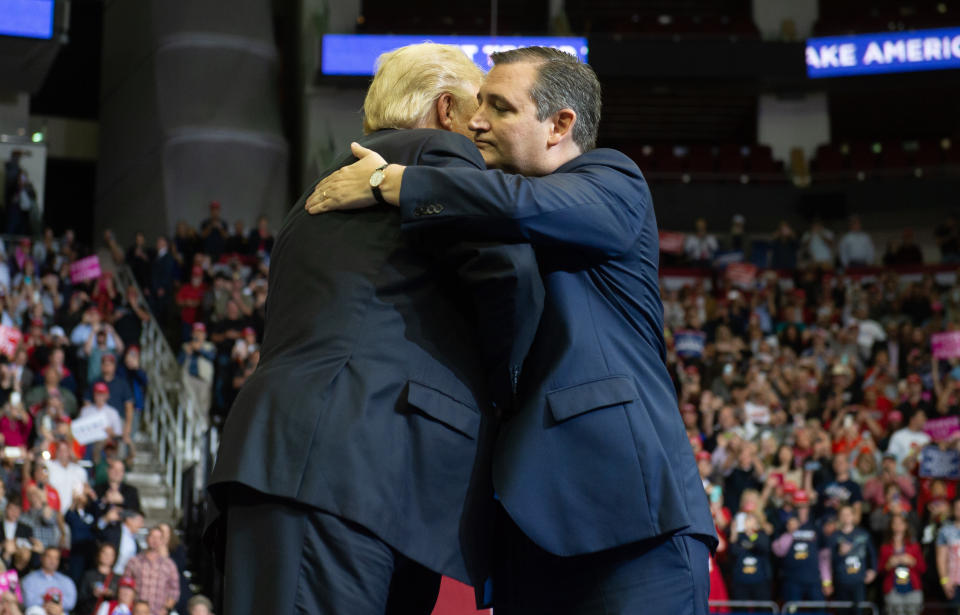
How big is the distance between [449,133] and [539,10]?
2119cm

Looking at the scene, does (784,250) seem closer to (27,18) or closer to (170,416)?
(170,416)

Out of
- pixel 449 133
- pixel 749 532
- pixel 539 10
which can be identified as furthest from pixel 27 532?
pixel 539 10

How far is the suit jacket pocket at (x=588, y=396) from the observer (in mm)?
2570

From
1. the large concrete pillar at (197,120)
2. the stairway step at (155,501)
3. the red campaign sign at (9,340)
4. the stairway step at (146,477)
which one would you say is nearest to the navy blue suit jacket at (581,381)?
the stairway step at (155,501)

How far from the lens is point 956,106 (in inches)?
910

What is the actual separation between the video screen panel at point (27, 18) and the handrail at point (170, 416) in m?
5.00

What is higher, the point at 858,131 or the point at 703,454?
the point at 858,131

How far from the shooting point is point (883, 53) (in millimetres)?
20719

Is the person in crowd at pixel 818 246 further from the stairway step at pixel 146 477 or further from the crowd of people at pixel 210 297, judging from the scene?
the stairway step at pixel 146 477

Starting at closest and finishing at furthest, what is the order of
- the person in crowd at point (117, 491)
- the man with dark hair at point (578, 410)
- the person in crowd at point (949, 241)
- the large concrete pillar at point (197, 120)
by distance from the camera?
the man with dark hair at point (578, 410)
the person in crowd at point (117, 491)
the person in crowd at point (949, 241)
the large concrete pillar at point (197, 120)

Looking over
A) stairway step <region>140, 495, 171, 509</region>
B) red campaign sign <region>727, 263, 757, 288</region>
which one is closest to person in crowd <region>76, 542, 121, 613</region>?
stairway step <region>140, 495, 171, 509</region>

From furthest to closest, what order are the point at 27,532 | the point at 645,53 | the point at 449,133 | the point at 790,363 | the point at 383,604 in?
the point at 645,53 → the point at 790,363 → the point at 27,532 → the point at 449,133 → the point at 383,604

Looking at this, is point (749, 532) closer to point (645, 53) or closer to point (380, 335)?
point (380, 335)

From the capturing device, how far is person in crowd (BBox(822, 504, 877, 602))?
1061 centimetres
